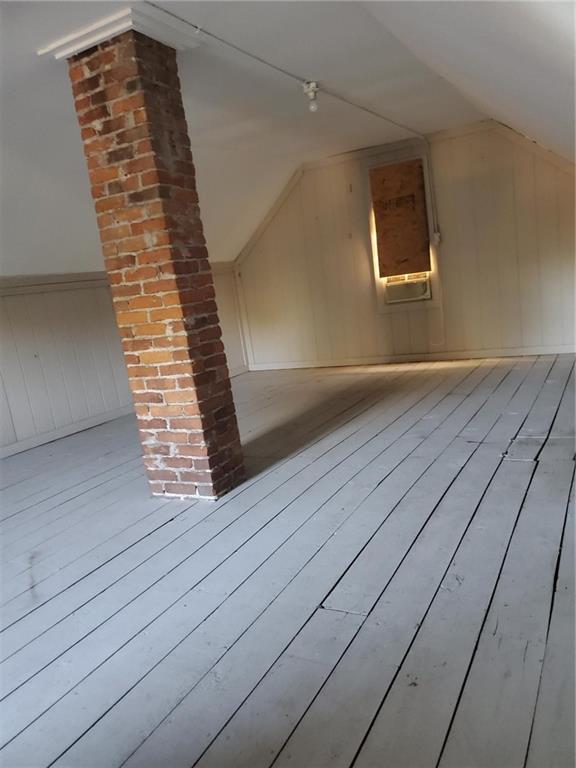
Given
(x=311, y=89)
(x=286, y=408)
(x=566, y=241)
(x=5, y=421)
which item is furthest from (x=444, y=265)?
(x=5, y=421)

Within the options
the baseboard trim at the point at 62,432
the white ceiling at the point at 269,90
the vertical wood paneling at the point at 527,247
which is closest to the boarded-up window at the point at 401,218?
the white ceiling at the point at 269,90

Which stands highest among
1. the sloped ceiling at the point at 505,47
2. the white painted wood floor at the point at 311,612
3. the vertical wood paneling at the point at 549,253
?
the sloped ceiling at the point at 505,47

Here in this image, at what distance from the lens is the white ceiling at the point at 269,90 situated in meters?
2.17

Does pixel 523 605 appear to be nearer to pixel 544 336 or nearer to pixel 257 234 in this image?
pixel 544 336

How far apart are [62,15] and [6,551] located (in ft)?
8.20

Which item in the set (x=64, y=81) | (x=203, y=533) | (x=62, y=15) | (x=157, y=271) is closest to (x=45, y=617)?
(x=203, y=533)

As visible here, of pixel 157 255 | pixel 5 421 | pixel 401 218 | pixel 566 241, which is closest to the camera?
pixel 157 255

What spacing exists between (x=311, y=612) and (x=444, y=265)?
4789mm

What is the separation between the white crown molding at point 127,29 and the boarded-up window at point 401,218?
3.39 metres

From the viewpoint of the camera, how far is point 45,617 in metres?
1.93

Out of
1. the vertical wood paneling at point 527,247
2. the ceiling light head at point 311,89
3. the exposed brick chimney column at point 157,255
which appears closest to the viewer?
the exposed brick chimney column at point 157,255

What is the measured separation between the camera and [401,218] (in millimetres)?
5719

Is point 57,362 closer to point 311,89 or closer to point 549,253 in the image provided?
point 311,89

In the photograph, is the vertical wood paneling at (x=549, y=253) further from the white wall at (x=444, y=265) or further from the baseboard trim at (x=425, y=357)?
the baseboard trim at (x=425, y=357)
